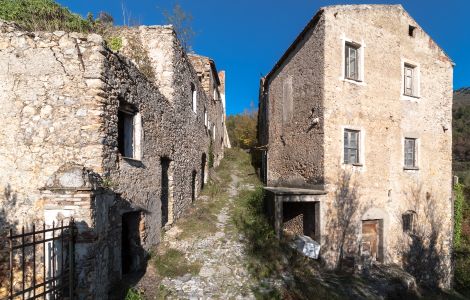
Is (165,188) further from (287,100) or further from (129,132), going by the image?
(287,100)

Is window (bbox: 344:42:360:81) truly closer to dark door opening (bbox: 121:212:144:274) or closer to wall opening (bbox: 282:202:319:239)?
wall opening (bbox: 282:202:319:239)

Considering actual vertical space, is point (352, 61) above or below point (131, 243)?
above

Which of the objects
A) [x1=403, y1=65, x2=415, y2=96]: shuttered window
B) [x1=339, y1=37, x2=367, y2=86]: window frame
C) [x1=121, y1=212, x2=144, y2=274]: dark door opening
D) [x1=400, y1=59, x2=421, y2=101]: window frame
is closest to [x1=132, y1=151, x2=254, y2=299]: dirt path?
[x1=121, y1=212, x2=144, y2=274]: dark door opening

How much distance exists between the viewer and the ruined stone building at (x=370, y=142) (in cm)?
1034

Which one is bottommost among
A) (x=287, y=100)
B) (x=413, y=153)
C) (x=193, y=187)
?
(x=193, y=187)

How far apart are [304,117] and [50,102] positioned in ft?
28.9

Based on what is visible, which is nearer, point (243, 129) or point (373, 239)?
point (373, 239)

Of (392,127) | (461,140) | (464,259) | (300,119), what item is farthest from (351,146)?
(461,140)

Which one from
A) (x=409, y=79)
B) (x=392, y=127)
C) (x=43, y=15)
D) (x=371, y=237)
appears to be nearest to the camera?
(x=43, y=15)

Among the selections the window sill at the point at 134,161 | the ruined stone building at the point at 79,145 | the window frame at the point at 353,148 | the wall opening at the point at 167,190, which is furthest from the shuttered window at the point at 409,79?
the window sill at the point at 134,161

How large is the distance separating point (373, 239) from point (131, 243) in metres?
8.98

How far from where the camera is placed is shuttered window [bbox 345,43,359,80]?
429 inches

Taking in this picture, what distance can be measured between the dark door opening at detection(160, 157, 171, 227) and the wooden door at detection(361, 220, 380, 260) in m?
7.44

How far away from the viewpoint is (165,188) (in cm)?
952
